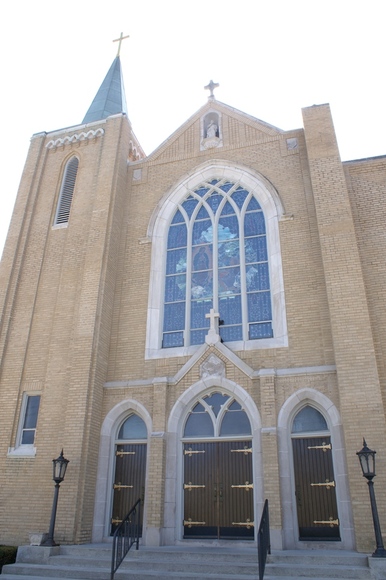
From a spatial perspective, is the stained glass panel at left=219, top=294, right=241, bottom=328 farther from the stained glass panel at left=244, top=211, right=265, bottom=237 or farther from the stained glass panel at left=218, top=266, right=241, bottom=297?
the stained glass panel at left=244, top=211, right=265, bottom=237

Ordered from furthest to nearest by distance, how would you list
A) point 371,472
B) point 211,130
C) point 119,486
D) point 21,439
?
point 211,130 < point 21,439 < point 119,486 < point 371,472

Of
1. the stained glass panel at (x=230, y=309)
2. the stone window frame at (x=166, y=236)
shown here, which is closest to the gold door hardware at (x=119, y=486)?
the stone window frame at (x=166, y=236)

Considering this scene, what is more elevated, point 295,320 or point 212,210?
point 212,210

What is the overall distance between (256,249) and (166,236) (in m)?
2.76

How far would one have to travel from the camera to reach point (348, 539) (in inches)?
361

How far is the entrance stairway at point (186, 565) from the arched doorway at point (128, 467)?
147 centimetres

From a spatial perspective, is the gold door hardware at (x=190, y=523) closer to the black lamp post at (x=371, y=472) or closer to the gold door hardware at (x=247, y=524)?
the gold door hardware at (x=247, y=524)

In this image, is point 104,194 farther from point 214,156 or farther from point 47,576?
point 47,576

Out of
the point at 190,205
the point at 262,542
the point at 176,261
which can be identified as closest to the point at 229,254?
the point at 176,261

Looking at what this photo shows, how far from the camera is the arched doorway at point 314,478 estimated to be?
9477mm

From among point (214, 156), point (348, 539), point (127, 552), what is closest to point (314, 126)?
point (214, 156)

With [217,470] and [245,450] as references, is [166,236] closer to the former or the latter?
[245,450]

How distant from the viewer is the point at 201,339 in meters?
12.1

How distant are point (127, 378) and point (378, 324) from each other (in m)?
6.01
